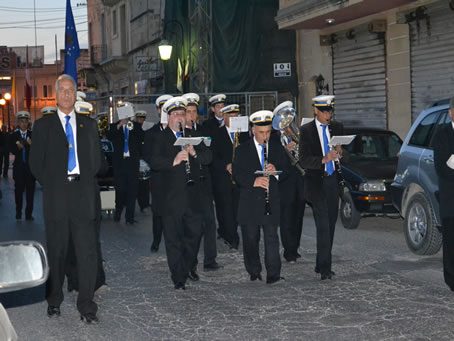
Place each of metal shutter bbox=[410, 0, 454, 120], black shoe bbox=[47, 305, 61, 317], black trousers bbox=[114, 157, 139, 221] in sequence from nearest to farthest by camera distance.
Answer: black shoe bbox=[47, 305, 61, 317]
black trousers bbox=[114, 157, 139, 221]
metal shutter bbox=[410, 0, 454, 120]

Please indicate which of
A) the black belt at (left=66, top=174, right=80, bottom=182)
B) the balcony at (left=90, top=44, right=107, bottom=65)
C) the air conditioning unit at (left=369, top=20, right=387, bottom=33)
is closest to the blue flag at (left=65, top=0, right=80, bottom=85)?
A: the air conditioning unit at (left=369, top=20, right=387, bottom=33)

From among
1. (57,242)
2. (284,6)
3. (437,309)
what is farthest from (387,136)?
(284,6)

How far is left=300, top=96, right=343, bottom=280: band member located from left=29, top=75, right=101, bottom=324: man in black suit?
2711 mm

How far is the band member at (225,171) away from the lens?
1164 cm

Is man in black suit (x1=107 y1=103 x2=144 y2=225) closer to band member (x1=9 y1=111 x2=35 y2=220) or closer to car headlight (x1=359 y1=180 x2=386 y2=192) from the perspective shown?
band member (x1=9 y1=111 x2=35 y2=220)

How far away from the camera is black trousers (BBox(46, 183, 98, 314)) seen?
7289 millimetres

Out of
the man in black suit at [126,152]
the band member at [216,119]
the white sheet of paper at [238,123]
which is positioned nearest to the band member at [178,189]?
the white sheet of paper at [238,123]

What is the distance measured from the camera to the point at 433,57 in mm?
19141

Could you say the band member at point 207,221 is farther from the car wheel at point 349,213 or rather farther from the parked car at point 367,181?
the car wheel at point 349,213

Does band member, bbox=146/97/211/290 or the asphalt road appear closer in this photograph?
the asphalt road

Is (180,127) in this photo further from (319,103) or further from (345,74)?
(345,74)

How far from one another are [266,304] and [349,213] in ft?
18.9

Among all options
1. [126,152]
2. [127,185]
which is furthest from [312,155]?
[126,152]

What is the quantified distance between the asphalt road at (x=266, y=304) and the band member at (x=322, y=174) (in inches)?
14.6
